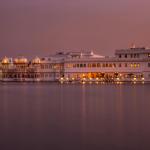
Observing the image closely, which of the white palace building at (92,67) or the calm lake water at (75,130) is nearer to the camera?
the calm lake water at (75,130)

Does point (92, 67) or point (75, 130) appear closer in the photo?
point (75, 130)

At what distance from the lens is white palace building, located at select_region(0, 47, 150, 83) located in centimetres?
5703

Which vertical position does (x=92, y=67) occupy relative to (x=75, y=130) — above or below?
above

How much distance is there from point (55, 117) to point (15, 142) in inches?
171

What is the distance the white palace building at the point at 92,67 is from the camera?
187 feet

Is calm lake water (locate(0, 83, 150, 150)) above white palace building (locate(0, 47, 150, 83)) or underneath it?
Result: underneath

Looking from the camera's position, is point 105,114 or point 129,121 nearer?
point 129,121

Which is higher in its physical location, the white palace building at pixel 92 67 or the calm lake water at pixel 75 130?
the white palace building at pixel 92 67

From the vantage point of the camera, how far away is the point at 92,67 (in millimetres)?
59125

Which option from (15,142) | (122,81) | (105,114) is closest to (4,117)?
(105,114)

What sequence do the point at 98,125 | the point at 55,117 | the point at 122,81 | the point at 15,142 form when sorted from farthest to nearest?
1. the point at 122,81
2. the point at 55,117
3. the point at 98,125
4. the point at 15,142

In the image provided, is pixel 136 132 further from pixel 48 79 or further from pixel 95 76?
pixel 48 79

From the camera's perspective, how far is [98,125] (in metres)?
13.0

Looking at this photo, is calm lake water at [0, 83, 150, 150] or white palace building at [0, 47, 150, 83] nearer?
calm lake water at [0, 83, 150, 150]
